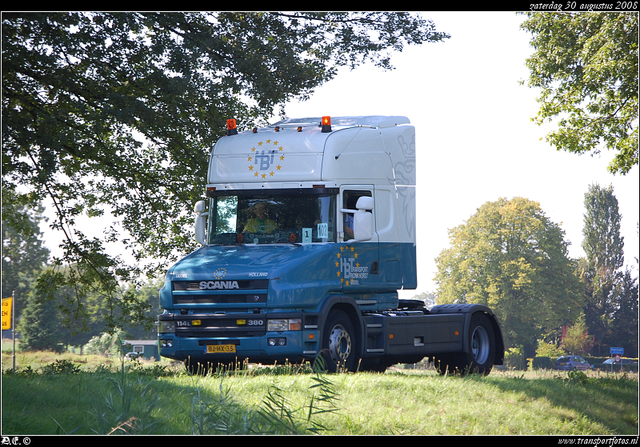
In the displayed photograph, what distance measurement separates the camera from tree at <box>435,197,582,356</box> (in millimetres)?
44750

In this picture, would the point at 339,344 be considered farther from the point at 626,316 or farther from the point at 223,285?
the point at 626,316

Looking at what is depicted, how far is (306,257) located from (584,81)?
1024cm

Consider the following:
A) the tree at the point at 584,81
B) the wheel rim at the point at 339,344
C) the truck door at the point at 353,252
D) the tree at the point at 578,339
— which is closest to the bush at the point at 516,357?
the tree at the point at 578,339

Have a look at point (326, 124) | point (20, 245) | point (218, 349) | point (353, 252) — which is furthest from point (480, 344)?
point (20, 245)

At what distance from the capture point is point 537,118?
19922 mm

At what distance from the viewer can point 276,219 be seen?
11992mm

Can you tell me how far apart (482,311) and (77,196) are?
10.3 m

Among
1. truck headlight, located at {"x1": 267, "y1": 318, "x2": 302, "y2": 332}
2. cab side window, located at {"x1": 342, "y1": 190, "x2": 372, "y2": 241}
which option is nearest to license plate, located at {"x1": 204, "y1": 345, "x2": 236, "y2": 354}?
truck headlight, located at {"x1": 267, "y1": 318, "x2": 302, "y2": 332}

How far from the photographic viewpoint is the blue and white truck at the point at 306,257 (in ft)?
36.7

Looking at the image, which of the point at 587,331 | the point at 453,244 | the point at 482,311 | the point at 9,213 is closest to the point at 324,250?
the point at 482,311

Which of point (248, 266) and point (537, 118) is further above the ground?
point (537, 118)

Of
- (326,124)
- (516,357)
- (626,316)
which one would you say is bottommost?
(516,357)

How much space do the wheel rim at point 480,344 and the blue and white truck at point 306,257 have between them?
0.61m

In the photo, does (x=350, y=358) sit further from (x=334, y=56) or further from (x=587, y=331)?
(x=587, y=331)
